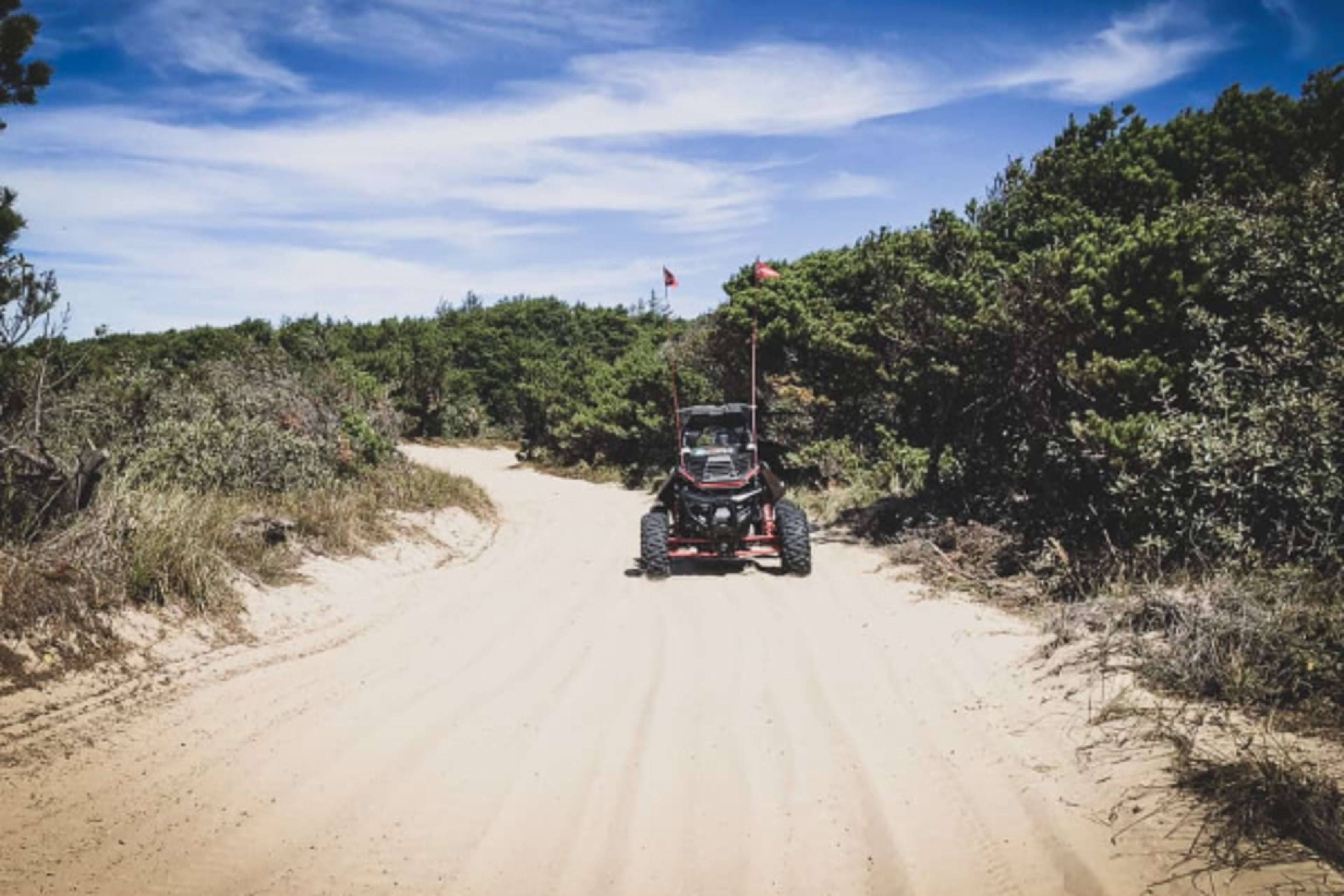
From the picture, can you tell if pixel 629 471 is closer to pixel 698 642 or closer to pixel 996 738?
pixel 698 642

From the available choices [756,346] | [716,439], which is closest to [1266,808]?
[716,439]

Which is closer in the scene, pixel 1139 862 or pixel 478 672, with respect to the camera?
pixel 1139 862

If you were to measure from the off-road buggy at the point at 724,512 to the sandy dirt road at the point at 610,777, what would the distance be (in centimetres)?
199

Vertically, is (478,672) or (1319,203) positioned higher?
(1319,203)

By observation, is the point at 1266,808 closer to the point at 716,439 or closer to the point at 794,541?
the point at 794,541

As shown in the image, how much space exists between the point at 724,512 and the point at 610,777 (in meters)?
4.53

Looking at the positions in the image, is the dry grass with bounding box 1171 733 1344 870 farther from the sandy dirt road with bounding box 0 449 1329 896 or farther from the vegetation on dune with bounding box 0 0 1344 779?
the vegetation on dune with bounding box 0 0 1344 779

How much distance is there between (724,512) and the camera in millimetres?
8000

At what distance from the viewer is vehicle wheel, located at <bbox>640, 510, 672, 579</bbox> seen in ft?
26.1

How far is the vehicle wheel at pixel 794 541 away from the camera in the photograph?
784cm

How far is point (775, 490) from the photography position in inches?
327

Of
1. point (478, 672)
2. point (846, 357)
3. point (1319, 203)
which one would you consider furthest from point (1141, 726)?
point (846, 357)

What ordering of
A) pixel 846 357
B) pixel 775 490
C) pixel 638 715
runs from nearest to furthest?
1. pixel 638 715
2. pixel 775 490
3. pixel 846 357

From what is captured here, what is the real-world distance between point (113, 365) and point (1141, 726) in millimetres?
12050
